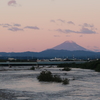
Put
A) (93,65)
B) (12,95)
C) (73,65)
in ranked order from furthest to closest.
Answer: (73,65) < (93,65) < (12,95)

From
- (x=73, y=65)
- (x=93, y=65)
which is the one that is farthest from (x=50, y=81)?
(x=73, y=65)

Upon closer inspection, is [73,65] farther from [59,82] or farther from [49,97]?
[49,97]

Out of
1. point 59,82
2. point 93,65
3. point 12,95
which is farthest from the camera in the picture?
point 93,65

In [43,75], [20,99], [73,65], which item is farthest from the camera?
[73,65]

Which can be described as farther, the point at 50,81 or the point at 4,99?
the point at 50,81

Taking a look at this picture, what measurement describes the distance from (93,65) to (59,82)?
8604 cm

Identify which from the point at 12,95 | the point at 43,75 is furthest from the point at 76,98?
the point at 43,75

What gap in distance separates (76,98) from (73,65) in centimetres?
15207

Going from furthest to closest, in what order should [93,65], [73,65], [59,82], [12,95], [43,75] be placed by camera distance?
1. [73,65]
2. [93,65]
3. [43,75]
4. [59,82]
5. [12,95]

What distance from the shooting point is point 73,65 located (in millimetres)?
184125

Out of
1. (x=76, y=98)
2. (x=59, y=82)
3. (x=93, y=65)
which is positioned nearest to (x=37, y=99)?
(x=76, y=98)

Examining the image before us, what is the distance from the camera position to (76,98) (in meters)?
32.6

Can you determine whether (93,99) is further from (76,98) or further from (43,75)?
(43,75)

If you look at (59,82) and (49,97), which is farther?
(59,82)
